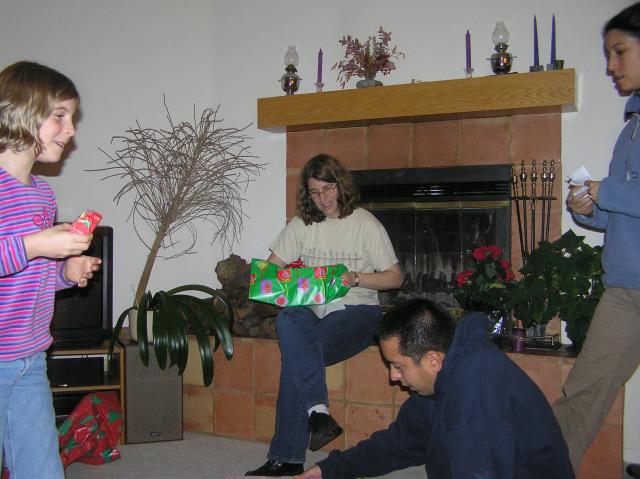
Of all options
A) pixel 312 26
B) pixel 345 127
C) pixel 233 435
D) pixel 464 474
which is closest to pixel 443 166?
pixel 345 127

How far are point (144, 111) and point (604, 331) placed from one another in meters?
2.66

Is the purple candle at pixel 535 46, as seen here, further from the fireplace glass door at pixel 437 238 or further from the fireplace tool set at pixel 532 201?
the fireplace glass door at pixel 437 238

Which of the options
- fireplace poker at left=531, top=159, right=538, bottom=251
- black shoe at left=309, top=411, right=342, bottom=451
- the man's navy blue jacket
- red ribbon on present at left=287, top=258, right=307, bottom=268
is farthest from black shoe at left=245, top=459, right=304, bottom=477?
fireplace poker at left=531, top=159, right=538, bottom=251

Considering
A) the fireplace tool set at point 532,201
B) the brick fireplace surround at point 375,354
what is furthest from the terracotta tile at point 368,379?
the fireplace tool set at point 532,201

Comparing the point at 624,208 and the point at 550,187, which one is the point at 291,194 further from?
the point at 624,208

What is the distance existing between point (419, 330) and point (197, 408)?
1.80 meters

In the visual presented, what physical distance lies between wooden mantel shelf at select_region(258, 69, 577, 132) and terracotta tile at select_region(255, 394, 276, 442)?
1.40 m

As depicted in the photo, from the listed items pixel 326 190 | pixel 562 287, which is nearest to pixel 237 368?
pixel 326 190

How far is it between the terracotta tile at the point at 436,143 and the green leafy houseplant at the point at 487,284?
23.5 inches

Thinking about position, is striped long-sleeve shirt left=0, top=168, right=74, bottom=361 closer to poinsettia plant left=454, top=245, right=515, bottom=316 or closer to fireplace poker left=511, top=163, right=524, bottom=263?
poinsettia plant left=454, top=245, right=515, bottom=316

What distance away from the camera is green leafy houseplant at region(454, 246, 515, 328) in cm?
273

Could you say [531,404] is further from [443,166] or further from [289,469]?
[443,166]

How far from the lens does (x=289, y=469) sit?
2.33 m

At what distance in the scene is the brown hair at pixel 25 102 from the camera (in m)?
1.40
